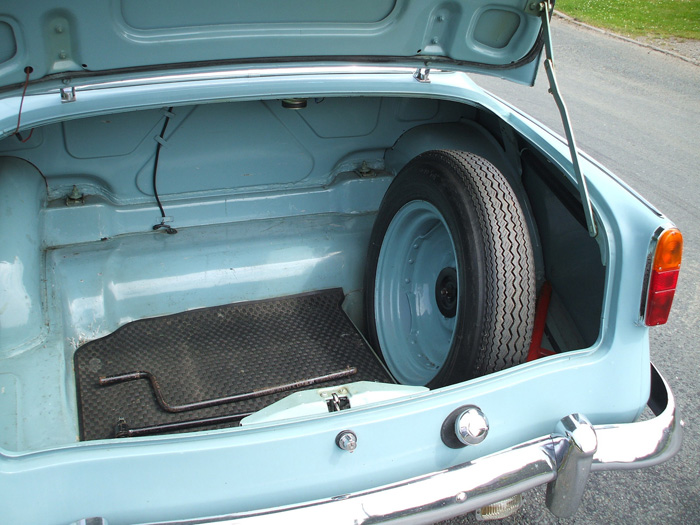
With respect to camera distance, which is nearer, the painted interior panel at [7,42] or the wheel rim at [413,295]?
the painted interior panel at [7,42]

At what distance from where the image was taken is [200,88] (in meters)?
1.96

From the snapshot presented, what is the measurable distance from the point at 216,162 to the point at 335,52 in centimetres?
86

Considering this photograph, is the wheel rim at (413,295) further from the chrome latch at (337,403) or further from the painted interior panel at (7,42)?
the painted interior panel at (7,42)

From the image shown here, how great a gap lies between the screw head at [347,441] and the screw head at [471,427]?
26 cm

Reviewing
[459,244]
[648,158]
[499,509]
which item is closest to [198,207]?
[459,244]

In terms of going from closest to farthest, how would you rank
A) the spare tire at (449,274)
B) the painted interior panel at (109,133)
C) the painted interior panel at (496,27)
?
1. the spare tire at (449,274)
2. the painted interior panel at (496,27)
3. the painted interior panel at (109,133)

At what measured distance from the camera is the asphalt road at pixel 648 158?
2215 millimetres

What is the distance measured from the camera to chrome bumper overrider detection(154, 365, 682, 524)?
1361mm

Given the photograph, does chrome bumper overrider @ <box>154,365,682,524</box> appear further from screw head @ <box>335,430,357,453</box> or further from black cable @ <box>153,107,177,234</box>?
black cable @ <box>153,107,177,234</box>

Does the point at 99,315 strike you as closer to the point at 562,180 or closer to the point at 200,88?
the point at 200,88

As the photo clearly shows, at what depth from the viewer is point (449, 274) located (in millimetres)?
2186

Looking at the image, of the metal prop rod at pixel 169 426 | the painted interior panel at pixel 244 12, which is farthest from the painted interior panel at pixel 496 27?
the metal prop rod at pixel 169 426

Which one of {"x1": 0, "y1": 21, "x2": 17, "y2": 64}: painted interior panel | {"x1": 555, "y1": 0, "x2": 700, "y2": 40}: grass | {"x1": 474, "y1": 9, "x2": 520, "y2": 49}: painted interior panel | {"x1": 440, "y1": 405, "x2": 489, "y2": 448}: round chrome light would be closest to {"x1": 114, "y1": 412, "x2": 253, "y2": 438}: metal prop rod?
{"x1": 440, "y1": 405, "x2": 489, "y2": 448}: round chrome light

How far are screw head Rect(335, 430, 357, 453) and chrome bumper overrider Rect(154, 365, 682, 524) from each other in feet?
0.36
